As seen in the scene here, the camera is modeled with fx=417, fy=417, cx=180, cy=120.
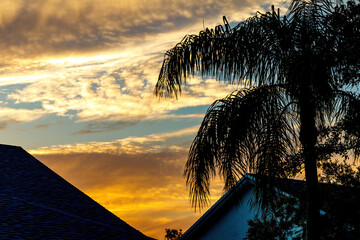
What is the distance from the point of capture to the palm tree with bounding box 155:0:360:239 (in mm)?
11453

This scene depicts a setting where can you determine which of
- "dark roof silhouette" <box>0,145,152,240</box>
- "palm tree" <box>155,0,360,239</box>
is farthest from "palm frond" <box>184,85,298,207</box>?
"dark roof silhouette" <box>0,145,152,240</box>

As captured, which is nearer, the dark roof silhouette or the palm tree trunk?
the palm tree trunk

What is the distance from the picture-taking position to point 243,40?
1255 centimetres

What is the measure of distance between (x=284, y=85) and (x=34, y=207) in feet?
32.0

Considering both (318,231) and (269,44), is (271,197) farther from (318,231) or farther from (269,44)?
(269,44)

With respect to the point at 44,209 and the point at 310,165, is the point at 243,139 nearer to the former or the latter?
the point at 310,165

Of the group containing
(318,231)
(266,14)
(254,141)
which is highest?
(266,14)

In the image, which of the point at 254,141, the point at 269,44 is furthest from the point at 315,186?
the point at 269,44

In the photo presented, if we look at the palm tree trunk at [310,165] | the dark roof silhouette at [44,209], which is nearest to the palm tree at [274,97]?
the palm tree trunk at [310,165]

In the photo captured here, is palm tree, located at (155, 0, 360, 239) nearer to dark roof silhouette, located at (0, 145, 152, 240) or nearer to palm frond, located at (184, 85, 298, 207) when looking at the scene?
palm frond, located at (184, 85, 298, 207)

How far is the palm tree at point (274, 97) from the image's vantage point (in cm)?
1145

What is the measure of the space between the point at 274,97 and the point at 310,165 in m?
2.17

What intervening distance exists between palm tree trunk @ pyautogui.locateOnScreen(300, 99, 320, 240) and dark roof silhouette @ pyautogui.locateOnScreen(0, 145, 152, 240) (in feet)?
21.4

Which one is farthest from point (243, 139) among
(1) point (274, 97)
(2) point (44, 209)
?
(2) point (44, 209)
